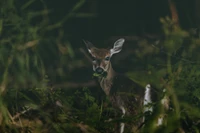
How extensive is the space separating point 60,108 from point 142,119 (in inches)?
14.4

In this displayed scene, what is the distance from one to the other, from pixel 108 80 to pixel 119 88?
26cm

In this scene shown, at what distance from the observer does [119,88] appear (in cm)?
311

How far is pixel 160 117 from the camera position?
1.95 m

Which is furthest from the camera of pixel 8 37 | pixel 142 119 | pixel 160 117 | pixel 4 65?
pixel 8 37

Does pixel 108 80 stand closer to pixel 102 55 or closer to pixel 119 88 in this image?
pixel 119 88

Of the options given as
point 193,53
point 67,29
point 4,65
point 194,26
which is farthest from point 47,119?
point 67,29

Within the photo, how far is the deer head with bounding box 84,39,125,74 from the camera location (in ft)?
11.6

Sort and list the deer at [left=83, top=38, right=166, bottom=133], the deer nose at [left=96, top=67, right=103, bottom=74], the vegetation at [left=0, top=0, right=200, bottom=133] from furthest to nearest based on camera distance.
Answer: the deer nose at [left=96, top=67, right=103, bottom=74], the deer at [left=83, top=38, right=166, bottom=133], the vegetation at [left=0, top=0, right=200, bottom=133]

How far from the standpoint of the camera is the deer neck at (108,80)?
9.91 ft

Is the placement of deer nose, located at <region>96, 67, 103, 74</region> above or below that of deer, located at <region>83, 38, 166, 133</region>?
below

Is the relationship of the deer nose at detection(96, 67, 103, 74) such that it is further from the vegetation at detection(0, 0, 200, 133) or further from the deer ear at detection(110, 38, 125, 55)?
the vegetation at detection(0, 0, 200, 133)

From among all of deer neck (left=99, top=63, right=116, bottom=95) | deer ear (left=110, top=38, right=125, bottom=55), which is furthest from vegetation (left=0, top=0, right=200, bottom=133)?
deer ear (left=110, top=38, right=125, bottom=55)

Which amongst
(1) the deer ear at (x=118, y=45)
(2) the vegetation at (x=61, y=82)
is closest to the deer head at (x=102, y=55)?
(1) the deer ear at (x=118, y=45)

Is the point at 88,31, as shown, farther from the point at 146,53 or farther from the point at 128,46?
the point at 146,53
